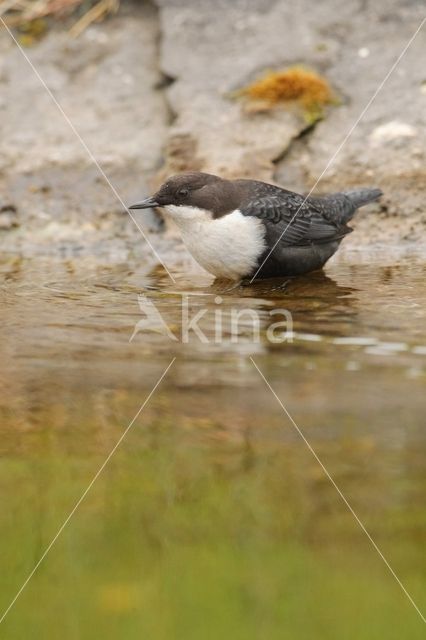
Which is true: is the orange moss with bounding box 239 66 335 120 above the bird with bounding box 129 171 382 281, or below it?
above

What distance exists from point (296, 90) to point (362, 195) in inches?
52.7

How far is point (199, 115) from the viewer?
7953mm

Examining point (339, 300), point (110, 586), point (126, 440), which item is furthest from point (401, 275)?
point (110, 586)

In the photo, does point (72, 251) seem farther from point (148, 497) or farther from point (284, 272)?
point (148, 497)

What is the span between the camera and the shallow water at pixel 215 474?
2.40m

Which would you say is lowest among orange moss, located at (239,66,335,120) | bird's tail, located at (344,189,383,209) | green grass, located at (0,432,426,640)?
green grass, located at (0,432,426,640)

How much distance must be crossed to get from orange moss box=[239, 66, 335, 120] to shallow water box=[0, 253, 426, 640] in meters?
2.96

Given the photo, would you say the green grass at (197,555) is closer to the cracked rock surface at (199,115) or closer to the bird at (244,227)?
the bird at (244,227)

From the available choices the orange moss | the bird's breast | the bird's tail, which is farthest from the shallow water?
the orange moss

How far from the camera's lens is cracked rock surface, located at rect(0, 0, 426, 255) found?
296 inches

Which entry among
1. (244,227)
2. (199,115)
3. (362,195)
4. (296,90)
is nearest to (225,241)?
(244,227)

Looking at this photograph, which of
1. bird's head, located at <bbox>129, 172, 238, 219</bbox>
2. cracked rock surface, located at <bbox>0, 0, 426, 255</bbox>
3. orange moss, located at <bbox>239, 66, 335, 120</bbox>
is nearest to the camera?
bird's head, located at <bbox>129, 172, 238, 219</bbox>

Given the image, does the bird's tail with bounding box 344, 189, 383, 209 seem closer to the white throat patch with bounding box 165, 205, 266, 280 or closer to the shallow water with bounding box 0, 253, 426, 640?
the white throat patch with bounding box 165, 205, 266, 280

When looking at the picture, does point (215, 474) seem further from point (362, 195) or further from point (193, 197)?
point (362, 195)
